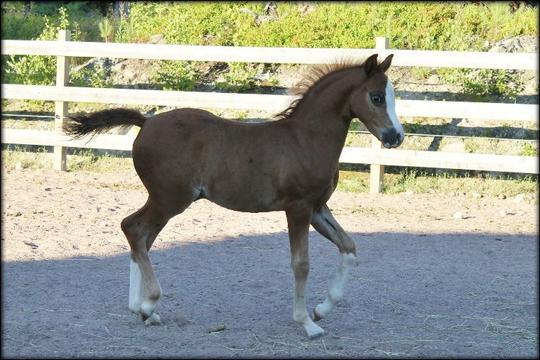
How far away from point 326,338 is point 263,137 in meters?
1.32

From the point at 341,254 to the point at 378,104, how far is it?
3.30ft

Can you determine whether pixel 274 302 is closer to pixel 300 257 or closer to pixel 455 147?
pixel 300 257

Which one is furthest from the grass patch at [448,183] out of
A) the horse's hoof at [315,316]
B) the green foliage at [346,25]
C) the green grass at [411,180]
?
the horse's hoof at [315,316]

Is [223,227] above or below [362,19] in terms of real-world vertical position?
below

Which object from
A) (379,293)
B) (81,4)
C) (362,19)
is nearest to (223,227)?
(379,293)

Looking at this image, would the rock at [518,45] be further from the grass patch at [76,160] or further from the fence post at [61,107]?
the fence post at [61,107]

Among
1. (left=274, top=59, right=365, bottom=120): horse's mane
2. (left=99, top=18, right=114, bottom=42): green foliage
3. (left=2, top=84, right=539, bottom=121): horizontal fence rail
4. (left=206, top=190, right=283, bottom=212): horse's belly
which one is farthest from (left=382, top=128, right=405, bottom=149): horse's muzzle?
(left=99, top=18, right=114, bottom=42): green foliage

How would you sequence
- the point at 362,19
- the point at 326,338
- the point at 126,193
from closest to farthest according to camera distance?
the point at 326,338, the point at 126,193, the point at 362,19

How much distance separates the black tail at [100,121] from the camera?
5.49 meters

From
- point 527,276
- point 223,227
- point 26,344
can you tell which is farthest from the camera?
point 223,227

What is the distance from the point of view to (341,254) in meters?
5.30

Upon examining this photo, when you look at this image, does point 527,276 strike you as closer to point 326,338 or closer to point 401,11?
point 326,338

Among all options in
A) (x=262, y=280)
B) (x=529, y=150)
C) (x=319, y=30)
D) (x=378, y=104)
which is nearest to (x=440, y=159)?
(x=529, y=150)

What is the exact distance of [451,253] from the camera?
301 inches
